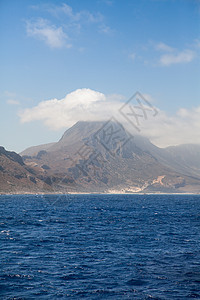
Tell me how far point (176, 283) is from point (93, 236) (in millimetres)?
26601

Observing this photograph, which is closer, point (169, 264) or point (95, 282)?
point (95, 282)

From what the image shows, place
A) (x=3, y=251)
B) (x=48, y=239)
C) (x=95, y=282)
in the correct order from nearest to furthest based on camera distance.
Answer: (x=95, y=282), (x=3, y=251), (x=48, y=239)

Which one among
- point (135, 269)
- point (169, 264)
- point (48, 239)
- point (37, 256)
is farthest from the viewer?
point (48, 239)

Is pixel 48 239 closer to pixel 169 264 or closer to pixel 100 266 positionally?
pixel 100 266

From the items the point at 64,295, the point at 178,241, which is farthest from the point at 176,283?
the point at 178,241

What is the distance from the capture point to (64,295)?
82.5ft

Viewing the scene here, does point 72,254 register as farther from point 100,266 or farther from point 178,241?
point 178,241

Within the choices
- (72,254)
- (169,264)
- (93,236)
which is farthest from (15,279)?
(93,236)

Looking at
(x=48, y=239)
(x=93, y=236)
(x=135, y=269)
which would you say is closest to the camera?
(x=135, y=269)

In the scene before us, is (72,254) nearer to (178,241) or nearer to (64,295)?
(64,295)

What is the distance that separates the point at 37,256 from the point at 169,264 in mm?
16713

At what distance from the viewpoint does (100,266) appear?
34094 millimetres

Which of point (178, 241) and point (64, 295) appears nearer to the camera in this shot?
point (64, 295)

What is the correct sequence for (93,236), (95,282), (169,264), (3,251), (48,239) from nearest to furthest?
(95,282), (169,264), (3,251), (48,239), (93,236)
